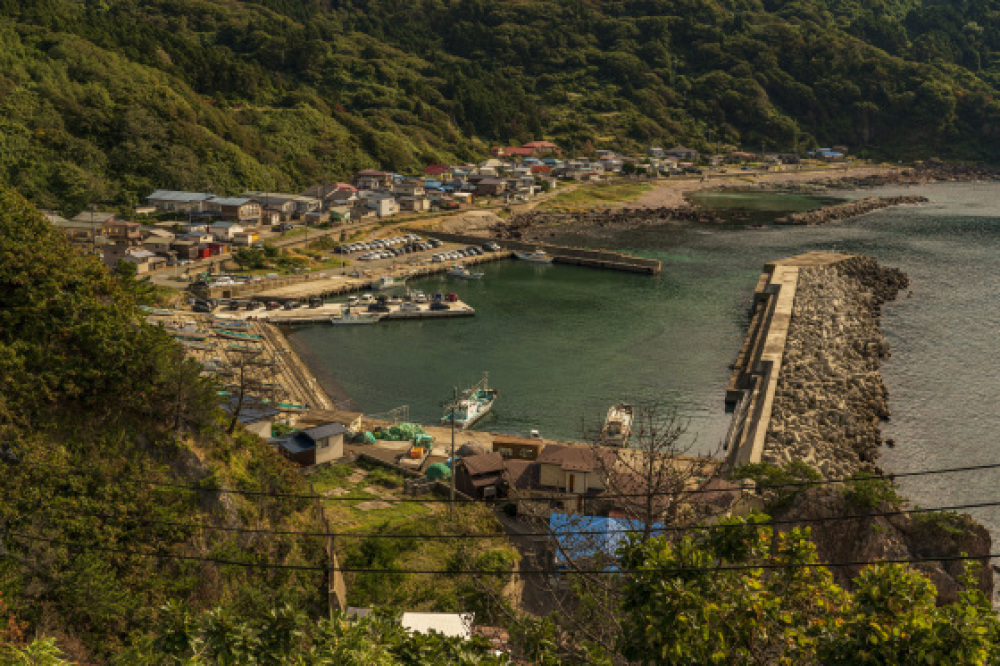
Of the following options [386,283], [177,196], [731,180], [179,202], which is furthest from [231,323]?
[731,180]

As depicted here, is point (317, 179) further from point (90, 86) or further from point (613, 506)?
point (613, 506)

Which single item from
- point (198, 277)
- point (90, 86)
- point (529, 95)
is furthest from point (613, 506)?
point (529, 95)

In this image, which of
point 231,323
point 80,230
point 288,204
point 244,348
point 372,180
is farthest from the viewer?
point 372,180

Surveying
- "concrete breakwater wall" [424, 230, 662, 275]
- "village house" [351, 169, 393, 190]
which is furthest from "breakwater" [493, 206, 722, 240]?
"village house" [351, 169, 393, 190]

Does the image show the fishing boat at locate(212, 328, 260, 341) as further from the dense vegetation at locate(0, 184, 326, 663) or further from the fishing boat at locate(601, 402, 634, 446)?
the dense vegetation at locate(0, 184, 326, 663)

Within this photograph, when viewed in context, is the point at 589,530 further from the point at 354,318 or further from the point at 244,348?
the point at 354,318
